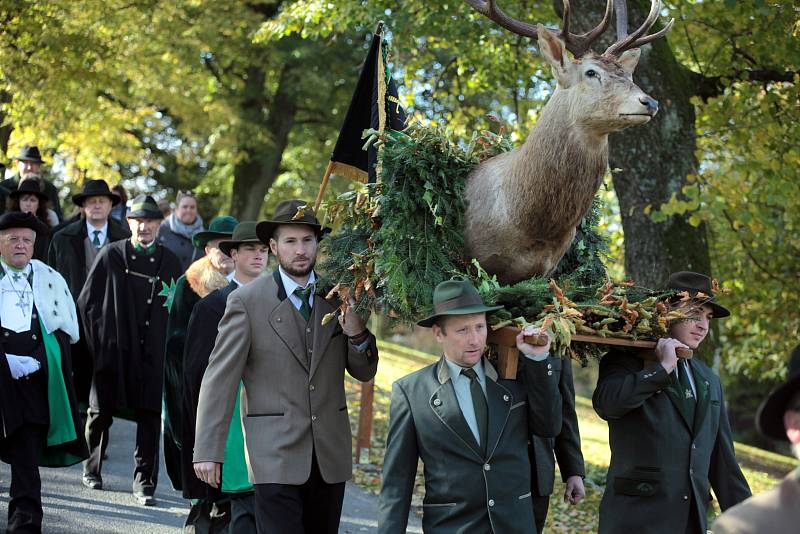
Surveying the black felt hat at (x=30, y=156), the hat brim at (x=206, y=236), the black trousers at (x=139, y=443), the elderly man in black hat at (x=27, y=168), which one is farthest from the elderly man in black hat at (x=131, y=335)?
the black felt hat at (x=30, y=156)

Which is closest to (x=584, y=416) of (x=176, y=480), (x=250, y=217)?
(x=250, y=217)

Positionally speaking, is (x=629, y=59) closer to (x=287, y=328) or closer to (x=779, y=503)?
(x=287, y=328)

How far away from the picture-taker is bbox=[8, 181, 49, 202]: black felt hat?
10.0 metres

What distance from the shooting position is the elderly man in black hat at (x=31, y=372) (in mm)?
6641

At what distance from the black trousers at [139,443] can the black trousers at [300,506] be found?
11.3ft

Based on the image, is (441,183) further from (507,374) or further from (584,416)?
(584,416)

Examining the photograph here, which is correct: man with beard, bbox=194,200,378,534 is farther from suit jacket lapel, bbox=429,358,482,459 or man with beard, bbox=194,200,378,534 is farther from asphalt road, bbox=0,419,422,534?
asphalt road, bbox=0,419,422,534

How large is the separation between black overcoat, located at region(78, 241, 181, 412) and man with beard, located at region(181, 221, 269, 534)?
202cm

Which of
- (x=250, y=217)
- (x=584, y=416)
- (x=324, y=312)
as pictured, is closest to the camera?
(x=324, y=312)

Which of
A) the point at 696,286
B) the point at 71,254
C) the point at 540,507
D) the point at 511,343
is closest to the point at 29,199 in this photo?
the point at 71,254

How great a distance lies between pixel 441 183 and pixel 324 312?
1.06 metres

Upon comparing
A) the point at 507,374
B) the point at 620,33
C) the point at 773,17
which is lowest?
the point at 507,374

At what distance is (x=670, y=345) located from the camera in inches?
187

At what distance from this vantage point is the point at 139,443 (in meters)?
8.51
